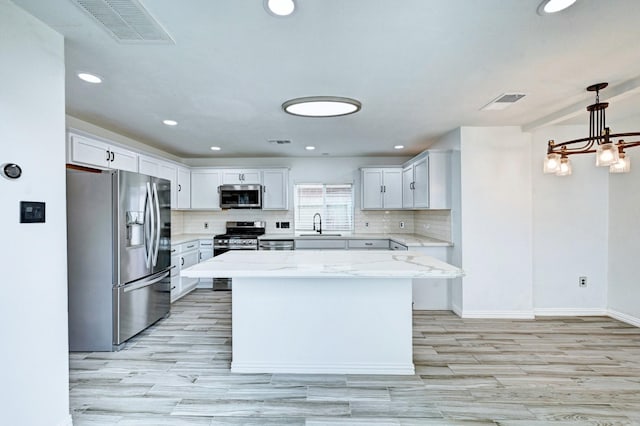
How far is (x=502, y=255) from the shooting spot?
3.91m

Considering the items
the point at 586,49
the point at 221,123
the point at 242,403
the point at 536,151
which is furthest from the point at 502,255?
the point at 221,123

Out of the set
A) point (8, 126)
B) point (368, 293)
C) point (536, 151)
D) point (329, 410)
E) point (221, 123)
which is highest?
point (221, 123)

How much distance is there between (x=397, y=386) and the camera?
2.40 metres

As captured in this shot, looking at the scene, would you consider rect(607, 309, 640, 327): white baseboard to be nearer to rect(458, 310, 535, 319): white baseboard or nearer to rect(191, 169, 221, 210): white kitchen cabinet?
rect(458, 310, 535, 319): white baseboard

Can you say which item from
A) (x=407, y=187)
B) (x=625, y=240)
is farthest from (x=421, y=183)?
(x=625, y=240)

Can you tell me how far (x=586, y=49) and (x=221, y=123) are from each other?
3255mm

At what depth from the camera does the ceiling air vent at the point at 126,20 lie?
155cm

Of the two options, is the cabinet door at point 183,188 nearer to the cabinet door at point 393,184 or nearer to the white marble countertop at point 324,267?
the white marble countertop at point 324,267

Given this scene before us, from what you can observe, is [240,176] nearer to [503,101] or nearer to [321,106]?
[321,106]

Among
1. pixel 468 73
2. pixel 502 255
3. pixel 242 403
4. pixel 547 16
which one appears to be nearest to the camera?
pixel 547 16

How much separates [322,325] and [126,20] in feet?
7.83

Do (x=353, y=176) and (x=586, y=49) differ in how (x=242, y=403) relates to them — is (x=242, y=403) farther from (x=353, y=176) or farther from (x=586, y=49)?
(x=353, y=176)

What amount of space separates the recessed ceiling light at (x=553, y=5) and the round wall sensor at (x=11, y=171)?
2708 mm

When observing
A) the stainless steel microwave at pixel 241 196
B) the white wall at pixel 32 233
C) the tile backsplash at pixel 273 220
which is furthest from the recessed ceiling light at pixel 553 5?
the stainless steel microwave at pixel 241 196
